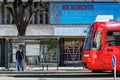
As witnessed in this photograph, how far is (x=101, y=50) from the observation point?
2369cm

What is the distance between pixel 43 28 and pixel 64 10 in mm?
2623

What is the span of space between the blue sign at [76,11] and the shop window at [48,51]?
343 inches

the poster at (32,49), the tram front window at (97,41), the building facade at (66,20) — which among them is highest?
the building facade at (66,20)

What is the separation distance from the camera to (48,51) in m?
31.8

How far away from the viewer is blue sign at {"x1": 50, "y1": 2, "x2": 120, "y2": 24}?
132 feet

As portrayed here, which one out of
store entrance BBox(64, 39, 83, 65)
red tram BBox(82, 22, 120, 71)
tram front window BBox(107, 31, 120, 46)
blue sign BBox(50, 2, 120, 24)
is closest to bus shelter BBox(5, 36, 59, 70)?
red tram BBox(82, 22, 120, 71)

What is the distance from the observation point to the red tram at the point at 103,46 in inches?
930

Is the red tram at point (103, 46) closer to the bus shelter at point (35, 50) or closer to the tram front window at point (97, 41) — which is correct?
the tram front window at point (97, 41)

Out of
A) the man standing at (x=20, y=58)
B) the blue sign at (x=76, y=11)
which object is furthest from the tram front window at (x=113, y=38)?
the blue sign at (x=76, y=11)

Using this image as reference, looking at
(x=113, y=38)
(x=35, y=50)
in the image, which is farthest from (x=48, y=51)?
(x=113, y=38)

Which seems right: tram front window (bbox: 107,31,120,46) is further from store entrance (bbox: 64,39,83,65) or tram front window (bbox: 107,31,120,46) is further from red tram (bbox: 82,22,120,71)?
store entrance (bbox: 64,39,83,65)

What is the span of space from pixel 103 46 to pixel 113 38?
72 cm

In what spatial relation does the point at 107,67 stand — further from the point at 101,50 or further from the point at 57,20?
the point at 57,20

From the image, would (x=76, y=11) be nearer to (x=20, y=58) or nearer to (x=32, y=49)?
(x=32, y=49)
